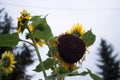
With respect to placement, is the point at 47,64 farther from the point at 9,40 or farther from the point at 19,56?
the point at 19,56

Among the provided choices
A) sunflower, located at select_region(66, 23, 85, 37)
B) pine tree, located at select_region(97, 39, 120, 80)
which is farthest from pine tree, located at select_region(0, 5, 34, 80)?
A: sunflower, located at select_region(66, 23, 85, 37)

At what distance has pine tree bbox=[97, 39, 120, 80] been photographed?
31016mm

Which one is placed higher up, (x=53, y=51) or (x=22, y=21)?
(x=22, y=21)

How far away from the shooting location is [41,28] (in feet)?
3.20

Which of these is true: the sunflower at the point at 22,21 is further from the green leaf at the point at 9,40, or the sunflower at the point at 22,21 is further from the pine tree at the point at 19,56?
the pine tree at the point at 19,56

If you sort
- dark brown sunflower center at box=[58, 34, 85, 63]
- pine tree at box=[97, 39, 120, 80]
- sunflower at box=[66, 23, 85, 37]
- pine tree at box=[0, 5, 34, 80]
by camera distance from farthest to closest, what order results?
1. pine tree at box=[97, 39, 120, 80]
2. pine tree at box=[0, 5, 34, 80]
3. sunflower at box=[66, 23, 85, 37]
4. dark brown sunflower center at box=[58, 34, 85, 63]

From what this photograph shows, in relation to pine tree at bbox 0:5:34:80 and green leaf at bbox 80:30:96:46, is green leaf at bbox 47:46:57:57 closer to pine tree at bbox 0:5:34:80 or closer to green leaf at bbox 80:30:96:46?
green leaf at bbox 80:30:96:46

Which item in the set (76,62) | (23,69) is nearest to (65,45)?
(76,62)

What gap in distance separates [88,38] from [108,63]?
30427mm

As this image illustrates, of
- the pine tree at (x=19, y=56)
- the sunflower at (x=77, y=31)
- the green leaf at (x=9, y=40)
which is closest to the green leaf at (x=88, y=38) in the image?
the sunflower at (x=77, y=31)

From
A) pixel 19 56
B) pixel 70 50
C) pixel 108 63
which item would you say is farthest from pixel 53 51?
pixel 108 63

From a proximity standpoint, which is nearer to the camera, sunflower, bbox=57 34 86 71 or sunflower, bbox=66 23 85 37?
sunflower, bbox=57 34 86 71

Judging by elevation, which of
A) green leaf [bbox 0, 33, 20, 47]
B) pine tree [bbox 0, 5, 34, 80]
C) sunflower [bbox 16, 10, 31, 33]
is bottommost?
green leaf [bbox 0, 33, 20, 47]

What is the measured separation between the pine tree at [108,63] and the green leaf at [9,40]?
30.1 metres
